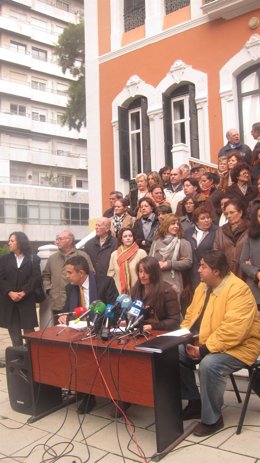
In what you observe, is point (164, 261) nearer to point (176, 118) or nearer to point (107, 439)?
point (107, 439)

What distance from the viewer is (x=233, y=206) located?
5531 mm

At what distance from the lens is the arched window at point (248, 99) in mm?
11430

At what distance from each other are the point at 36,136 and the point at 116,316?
148 feet

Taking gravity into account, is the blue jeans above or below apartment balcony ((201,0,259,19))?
below

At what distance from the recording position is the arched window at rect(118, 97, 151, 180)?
44.1 feet

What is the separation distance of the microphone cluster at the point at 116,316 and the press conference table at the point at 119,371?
0.48 ft

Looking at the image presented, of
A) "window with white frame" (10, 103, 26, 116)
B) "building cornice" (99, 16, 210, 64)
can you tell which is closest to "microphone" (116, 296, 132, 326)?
"building cornice" (99, 16, 210, 64)

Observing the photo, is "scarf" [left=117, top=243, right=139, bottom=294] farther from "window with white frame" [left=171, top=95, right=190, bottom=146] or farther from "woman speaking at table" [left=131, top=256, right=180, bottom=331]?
"window with white frame" [left=171, top=95, right=190, bottom=146]

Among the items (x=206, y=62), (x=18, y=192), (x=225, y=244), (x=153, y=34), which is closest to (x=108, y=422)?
(x=225, y=244)

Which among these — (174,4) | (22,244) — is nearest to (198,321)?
(22,244)

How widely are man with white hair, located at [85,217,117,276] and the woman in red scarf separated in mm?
376

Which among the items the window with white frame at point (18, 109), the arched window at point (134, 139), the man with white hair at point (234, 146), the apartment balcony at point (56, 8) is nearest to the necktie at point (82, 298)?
the man with white hair at point (234, 146)

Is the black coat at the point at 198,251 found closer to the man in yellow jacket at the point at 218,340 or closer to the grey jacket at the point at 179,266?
the grey jacket at the point at 179,266

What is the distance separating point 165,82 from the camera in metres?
12.8
